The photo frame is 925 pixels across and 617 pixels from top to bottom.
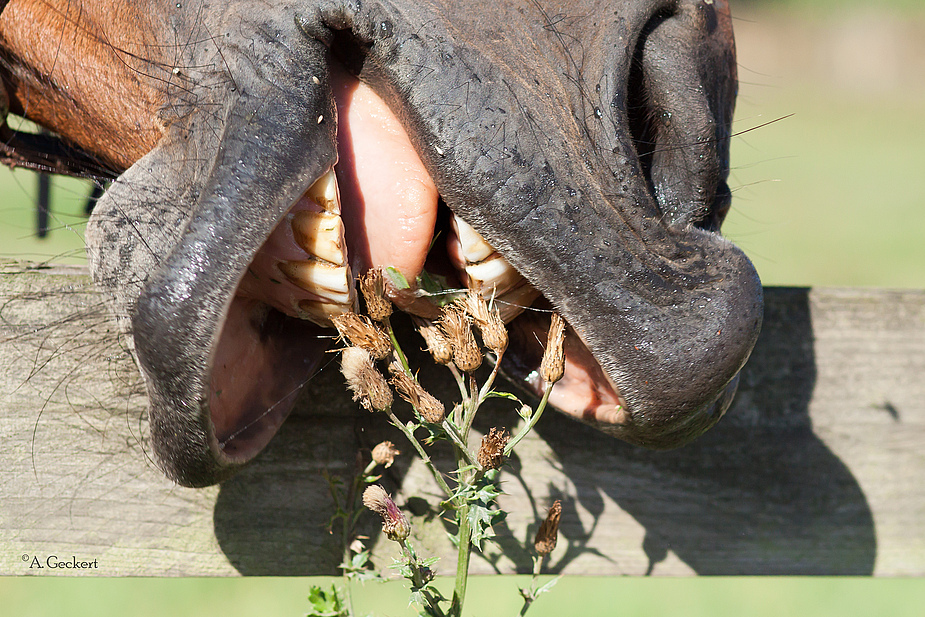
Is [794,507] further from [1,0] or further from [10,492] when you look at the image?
[1,0]

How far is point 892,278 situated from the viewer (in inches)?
235

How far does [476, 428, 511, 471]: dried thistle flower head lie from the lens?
0.87 metres

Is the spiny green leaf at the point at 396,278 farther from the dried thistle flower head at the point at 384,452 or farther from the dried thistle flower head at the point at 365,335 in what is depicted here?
the dried thistle flower head at the point at 384,452

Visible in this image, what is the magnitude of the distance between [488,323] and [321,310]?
209mm

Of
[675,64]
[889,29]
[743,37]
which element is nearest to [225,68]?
[675,64]

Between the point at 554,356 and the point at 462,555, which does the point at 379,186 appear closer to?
the point at 554,356

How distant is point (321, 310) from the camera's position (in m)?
0.94

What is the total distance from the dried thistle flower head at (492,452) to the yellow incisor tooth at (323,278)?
221 millimetres

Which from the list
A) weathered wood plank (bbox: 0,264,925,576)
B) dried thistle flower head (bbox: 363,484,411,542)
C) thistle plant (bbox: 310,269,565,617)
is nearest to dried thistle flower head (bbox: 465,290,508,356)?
thistle plant (bbox: 310,269,565,617)

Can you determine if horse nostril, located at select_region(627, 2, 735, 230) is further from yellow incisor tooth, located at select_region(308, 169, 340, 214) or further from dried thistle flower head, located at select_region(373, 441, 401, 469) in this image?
dried thistle flower head, located at select_region(373, 441, 401, 469)

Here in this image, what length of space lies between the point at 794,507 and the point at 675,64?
2.84ft

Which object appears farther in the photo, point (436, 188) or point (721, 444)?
point (721, 444)

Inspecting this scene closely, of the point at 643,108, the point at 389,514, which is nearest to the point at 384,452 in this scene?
the point at 389,514

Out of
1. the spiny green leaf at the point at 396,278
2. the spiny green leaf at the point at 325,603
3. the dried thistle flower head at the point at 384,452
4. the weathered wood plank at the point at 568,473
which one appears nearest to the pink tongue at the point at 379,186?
the spiny green leaf at the point at 396,278
